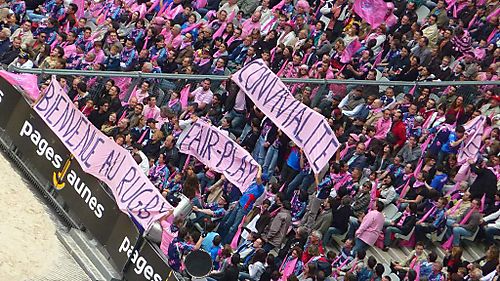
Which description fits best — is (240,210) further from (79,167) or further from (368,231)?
(79,167)

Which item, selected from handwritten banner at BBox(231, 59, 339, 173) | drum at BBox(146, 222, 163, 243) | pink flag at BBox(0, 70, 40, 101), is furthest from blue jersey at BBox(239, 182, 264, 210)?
pink flag at BBox(0, 70, 40, 101)

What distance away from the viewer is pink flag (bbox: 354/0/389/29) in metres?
32.3

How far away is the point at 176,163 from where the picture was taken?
2888 centimetres

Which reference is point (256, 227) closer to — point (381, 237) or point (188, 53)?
point (381, 237)

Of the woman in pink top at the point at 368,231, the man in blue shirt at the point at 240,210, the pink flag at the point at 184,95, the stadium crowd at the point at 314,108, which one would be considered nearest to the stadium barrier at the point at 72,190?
the stadium crowd at the point at 314,108

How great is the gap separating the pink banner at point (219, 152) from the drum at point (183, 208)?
3.10 feet

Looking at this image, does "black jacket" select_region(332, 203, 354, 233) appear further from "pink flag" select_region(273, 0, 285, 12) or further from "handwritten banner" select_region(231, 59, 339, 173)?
"pink flag" select_region(273, 0, 285, 12)

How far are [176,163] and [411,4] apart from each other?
6.95 m

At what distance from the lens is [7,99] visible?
98.5 ft

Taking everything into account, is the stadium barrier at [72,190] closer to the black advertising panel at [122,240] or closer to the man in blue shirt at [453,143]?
the black advertising panel at [122,240]

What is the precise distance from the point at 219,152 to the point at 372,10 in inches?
231

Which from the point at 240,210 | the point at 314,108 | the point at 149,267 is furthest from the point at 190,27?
the point at 149,267

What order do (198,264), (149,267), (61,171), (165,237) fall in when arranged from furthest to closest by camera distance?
(61,171)
(165,237)
(149,267)
(198,264)

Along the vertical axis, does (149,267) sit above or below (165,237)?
below
